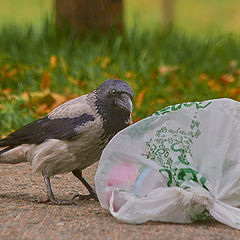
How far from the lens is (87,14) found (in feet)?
27.0

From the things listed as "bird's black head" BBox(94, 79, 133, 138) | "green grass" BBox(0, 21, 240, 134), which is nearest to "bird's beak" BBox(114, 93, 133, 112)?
"bird's black head" BBox(94, 79, 133, 138)

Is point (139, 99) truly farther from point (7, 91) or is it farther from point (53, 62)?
point (7, 91)

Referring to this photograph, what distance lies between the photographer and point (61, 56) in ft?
24.1

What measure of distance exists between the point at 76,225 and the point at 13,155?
105 cm

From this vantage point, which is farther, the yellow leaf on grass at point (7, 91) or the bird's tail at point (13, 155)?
the yellow leaf on grass at point (7, 91)

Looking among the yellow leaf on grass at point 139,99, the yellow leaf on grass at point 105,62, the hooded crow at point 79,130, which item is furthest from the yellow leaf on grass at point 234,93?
the hooded crow at point 79,130

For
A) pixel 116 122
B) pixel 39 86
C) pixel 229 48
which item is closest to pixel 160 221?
pixel 116 122

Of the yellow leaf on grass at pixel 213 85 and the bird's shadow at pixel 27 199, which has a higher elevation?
the bird's shadow at pixel 27 199

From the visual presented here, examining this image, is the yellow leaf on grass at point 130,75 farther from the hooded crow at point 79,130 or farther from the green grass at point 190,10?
the green grass at point 190,10

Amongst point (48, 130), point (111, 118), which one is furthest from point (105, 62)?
point (111, 118)

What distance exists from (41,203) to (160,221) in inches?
34.9

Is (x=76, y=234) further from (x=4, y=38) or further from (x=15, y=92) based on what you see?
(x=4, y=38)

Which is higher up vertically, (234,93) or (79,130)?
(79,130)

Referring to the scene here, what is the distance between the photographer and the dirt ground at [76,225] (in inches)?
113
